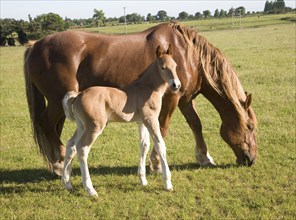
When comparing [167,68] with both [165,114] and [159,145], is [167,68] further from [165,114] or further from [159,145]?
[165,114]

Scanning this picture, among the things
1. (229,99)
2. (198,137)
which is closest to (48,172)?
(198,137)

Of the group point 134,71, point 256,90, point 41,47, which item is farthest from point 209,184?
point 256,90

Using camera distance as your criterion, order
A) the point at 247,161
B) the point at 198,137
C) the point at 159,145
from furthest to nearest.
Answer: the point at 198,137 → the point at 247,161 → the point at 159,145

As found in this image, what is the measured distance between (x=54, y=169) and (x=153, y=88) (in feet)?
6.66

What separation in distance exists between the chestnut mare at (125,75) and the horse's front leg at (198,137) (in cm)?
2

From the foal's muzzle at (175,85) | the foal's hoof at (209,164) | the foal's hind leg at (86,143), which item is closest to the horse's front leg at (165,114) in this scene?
the foal's hoof at (209,164)

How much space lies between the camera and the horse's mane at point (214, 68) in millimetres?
5290

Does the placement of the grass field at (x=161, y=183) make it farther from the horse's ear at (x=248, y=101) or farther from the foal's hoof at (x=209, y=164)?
the horse's ear at (x=248, y=101)

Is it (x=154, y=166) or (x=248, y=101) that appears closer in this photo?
(x=248, y=101)

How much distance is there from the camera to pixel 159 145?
4512 mm

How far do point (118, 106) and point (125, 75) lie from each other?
78 centimetres

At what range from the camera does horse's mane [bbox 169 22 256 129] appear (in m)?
5.29

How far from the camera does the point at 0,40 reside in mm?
43094

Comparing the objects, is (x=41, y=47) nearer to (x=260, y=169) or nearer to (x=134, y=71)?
(x=134, y=71)
